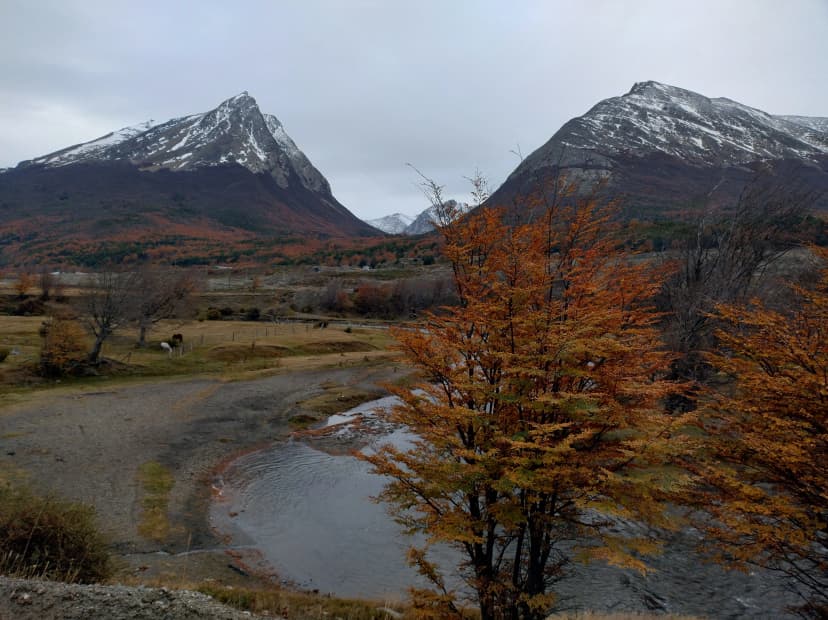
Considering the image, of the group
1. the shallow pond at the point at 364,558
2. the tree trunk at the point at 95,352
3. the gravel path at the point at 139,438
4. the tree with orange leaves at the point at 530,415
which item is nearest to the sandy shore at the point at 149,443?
the gravel path at the point at 139,438

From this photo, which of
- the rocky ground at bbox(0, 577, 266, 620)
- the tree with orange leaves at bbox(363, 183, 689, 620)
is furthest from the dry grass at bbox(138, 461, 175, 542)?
the tree with orange leaves at bbox(363, 183, 689, 620)

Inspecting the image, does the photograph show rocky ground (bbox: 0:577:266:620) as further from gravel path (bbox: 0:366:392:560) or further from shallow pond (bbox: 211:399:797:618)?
gravel path (bbox: 0:366:392:560)

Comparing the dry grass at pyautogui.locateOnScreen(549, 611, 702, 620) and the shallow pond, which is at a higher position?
the dry grass at pyautogui.locateOnScreen(549, 611, 702, 620)

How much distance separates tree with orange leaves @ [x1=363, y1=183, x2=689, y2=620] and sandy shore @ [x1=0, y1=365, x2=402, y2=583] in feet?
29.0

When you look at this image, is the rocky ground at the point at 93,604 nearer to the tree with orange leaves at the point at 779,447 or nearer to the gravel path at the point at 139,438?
the gravel path at the point at 139,438

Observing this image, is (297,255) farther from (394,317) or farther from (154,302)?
(154,302)

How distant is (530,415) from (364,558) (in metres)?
9.99

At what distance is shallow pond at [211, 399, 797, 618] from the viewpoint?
13.4 m

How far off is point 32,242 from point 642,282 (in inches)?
9191

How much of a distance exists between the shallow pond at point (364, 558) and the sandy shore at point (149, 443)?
1.56m

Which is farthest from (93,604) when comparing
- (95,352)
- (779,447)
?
(95,352)

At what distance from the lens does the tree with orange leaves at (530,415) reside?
7.83 meters

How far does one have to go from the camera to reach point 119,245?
166375 millimetres

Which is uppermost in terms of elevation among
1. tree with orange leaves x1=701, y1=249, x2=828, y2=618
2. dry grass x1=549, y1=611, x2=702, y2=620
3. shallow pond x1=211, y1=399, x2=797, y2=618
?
tree with orange leaves x1=701, y1=249, x2=828, y2=618
